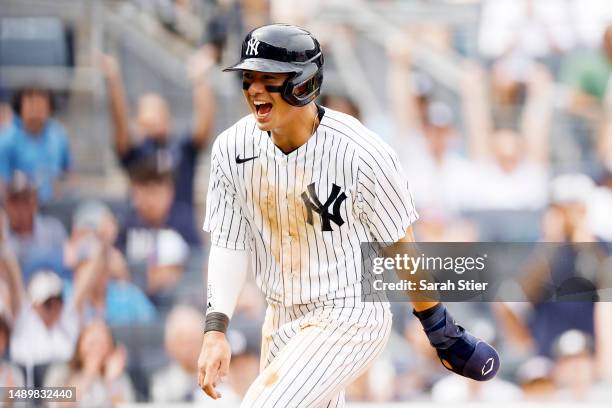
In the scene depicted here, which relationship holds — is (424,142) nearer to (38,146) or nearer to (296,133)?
(38,146)

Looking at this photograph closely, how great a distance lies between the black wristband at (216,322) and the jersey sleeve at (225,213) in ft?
0.81

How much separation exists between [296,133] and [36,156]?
4049mm

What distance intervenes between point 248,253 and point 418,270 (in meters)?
0.62

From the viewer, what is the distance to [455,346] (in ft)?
13.9

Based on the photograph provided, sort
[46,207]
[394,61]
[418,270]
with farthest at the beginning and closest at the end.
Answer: [394,61]
[46,207]
[418,270]

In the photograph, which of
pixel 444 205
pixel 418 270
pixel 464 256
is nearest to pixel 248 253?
pixel 418 270

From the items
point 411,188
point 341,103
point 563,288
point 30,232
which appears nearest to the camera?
point 411,188

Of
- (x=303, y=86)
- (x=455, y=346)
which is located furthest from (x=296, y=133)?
(x=455, y=346)

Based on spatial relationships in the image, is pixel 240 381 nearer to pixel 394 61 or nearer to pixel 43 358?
pixel 43 358

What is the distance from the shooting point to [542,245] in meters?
7.49

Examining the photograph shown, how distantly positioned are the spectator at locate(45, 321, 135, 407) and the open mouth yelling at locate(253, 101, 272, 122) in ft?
11.6

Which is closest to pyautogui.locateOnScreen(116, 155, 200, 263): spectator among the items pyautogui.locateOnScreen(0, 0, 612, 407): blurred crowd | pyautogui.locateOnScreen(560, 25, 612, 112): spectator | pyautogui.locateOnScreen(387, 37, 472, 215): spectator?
pyautogui.locateOnScreen(0, 0, 612, 407): blurred crowd

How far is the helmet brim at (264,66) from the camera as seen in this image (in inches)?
150

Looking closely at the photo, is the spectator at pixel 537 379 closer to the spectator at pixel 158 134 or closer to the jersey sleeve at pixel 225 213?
the spectator at pixel 158 134
